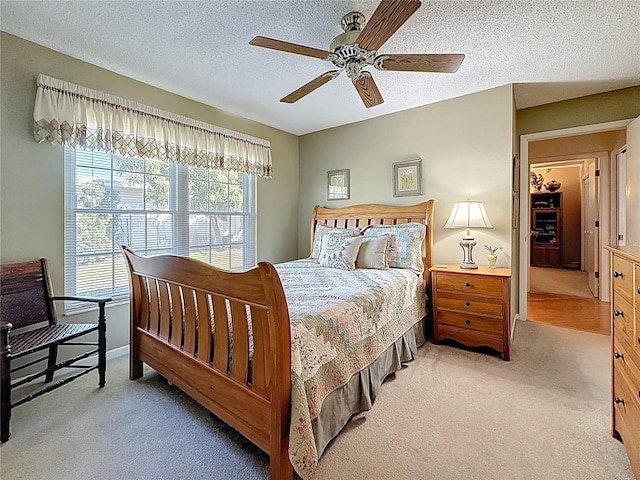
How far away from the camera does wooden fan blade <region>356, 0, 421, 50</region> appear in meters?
1.42

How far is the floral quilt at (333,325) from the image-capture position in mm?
1320

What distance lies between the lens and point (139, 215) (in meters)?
2.95

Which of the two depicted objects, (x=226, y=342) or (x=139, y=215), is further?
(x=139, y=215)

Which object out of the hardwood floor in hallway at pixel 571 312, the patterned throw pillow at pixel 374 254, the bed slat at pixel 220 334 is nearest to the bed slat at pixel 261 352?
the bed slat at pixel 220 334

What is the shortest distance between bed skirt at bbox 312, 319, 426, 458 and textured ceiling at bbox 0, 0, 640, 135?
2.29m

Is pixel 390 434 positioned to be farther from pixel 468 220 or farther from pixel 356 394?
pixel 468 220

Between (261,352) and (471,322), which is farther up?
(261,352)

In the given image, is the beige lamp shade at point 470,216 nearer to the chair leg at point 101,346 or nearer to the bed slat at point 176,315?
the bed slat at point 176,315

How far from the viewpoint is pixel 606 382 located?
7.35 feet

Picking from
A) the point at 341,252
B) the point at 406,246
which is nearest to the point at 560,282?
the point at 406,246

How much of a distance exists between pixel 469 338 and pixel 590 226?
5.40 metres

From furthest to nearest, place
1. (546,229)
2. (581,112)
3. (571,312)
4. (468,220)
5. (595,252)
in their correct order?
(546,229), (595,252), (571,312), (581,112), (468,220)

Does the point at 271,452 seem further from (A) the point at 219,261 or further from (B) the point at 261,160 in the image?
(B) the point at 261,160

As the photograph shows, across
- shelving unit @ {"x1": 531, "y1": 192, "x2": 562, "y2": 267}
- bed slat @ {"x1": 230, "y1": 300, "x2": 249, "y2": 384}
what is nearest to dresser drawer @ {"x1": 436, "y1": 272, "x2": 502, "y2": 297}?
bed slat @ {"x1": 230, "y1": 300, "x2": 249, "y2": 384}
